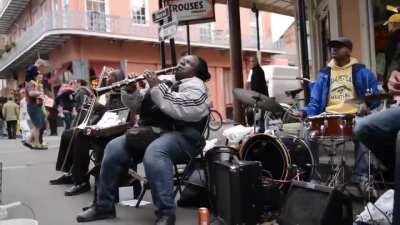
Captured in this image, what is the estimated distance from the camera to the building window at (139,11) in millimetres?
30719

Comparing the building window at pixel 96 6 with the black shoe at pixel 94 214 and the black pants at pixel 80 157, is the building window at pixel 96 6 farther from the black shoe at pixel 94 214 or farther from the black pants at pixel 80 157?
the black shoe at pixel 94 214

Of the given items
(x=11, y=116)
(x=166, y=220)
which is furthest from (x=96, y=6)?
(x=166, y=220)

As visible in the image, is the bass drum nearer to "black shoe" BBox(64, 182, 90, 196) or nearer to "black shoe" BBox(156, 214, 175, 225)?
"black shoe" BBox(156, 214, 175, 225)

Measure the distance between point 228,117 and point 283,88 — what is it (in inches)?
487

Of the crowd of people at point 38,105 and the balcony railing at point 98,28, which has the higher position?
the balcony railing at point 98,28

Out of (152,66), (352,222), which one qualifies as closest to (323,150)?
(352,222)

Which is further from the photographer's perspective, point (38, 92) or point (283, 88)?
point (283, 88)

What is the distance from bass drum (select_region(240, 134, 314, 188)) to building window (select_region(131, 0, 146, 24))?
25.9 m

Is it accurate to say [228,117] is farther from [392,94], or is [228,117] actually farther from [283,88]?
[392,94]

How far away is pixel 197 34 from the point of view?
3275cm

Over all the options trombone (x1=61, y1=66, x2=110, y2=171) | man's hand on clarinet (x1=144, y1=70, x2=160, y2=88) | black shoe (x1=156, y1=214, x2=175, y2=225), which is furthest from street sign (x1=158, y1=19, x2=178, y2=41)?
black shoe (x1=156, y1=214, x2=175, y2=225)

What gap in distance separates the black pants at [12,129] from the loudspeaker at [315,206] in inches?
756

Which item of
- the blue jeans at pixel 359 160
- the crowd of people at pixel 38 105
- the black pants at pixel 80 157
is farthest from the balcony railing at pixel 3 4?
the blue jeans at pixel 359 160

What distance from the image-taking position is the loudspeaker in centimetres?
365
